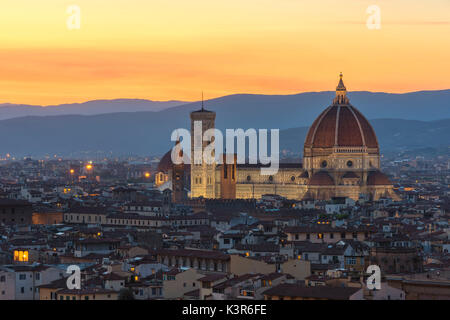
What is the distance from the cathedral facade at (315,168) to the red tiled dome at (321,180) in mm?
191

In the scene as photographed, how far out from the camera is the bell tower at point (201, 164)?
144500 millimetres

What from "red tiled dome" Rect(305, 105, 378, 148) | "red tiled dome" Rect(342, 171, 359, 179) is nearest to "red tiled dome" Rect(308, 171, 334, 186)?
"red tiled dome" Rect(342, 171, 359, 179)

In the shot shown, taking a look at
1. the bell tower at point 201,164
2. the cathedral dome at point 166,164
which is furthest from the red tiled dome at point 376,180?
the cathedral dome at point 166,164

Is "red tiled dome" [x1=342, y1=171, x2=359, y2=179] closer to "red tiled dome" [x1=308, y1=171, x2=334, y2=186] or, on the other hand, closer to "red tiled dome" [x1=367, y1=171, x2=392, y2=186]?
"red tiled dome" [x1=367, y1=171, x2=392, y2=186]

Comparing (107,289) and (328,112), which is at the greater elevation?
(328,112)

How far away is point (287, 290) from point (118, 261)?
15.6 metres

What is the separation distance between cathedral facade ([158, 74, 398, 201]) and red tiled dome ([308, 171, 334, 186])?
0.63 feet

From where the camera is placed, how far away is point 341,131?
14438cm

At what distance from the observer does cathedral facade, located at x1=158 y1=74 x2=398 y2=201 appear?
14325 centimetres

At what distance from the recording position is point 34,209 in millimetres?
104250

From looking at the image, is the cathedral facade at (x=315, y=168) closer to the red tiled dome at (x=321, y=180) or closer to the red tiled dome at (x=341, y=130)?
the red tiled dome at (x=341, y=130)

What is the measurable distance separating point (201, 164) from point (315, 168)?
11.7 metres

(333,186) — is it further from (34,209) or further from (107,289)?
(107,289)
